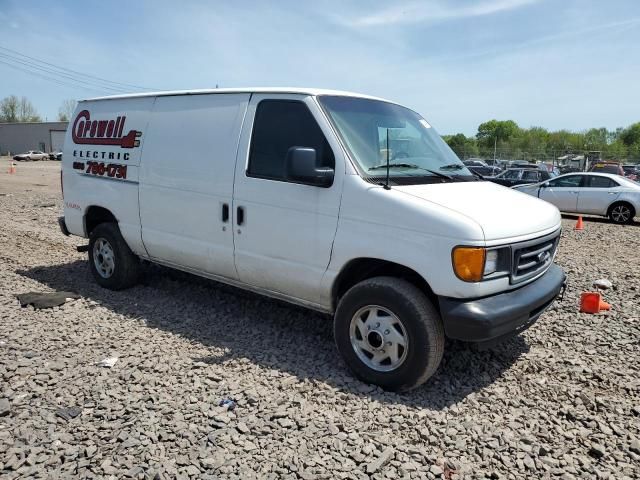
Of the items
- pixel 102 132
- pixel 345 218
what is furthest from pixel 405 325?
pixel 102 132

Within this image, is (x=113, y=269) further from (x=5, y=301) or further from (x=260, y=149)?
(x=260, y=149)

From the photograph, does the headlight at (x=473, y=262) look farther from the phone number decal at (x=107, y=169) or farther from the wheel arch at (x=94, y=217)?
the wheel arch at (x=94, y=217)

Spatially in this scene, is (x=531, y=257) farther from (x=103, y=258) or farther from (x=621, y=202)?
(x=621, y=202)

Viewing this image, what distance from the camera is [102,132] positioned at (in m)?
5.79

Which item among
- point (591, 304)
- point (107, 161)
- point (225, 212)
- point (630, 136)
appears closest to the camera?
point (225, 212)

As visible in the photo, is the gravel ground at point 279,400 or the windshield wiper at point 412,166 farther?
the windshield wiper at point 412,166

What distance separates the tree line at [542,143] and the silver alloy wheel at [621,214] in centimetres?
2088

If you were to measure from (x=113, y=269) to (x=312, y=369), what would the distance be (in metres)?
3.08

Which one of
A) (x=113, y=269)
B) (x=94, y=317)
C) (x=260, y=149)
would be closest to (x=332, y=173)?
(x=260, y=149)

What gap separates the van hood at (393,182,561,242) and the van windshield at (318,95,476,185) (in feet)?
0.66

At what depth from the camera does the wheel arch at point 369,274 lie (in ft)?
12.1

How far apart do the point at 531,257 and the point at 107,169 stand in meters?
4.56

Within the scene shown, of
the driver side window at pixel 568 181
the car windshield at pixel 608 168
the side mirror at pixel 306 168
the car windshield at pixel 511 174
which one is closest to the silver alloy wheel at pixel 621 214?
the driver side window at pixel 568 181

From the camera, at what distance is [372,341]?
3.76 meters
